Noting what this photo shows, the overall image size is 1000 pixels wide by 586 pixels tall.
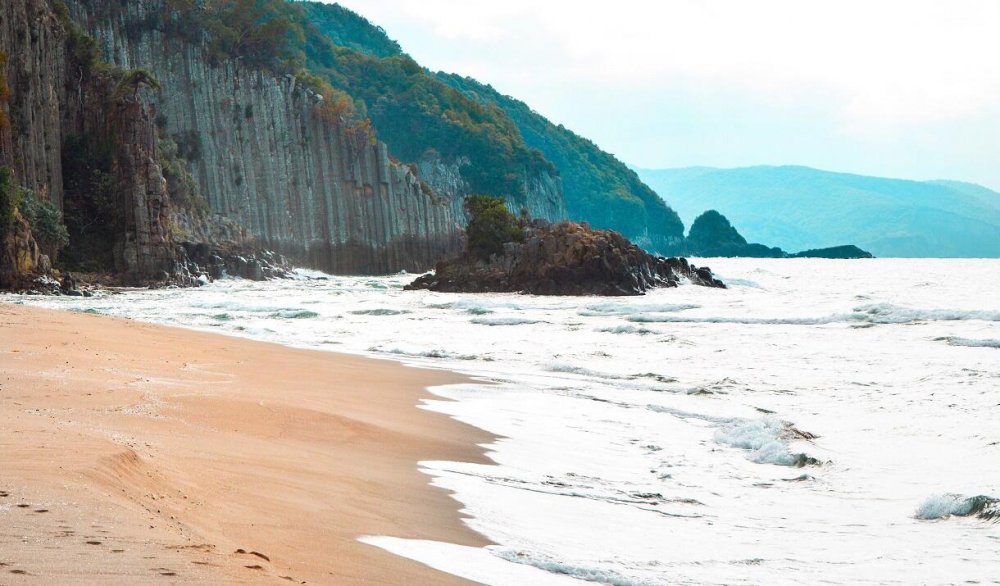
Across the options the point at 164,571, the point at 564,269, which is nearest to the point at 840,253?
the point at 564,269

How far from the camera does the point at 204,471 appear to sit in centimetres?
630

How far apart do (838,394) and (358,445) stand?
855cm

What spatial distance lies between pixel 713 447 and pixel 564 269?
3575 cm

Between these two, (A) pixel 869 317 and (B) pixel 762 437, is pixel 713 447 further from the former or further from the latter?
(A) pixel 869 317

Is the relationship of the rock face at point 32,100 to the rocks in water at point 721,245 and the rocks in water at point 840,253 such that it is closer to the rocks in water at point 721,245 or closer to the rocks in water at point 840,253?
the rocks in water at point 721,245

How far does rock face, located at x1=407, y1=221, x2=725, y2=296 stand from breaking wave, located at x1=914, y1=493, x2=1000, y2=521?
37.0 m

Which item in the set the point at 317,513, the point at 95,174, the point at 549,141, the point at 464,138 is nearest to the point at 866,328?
the point at 317,513

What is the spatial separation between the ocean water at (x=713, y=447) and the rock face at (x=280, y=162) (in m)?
35.5

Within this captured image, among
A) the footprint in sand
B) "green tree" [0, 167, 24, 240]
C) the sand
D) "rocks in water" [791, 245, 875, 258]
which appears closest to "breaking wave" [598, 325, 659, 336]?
the sand

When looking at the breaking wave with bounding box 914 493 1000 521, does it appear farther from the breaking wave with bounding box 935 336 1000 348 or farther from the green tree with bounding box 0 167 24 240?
the green tree with bounding box 0 167 24 240

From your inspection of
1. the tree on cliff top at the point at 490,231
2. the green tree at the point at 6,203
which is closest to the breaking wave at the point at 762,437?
the green tree at the point at 6,203

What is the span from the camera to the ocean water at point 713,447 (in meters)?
6.32

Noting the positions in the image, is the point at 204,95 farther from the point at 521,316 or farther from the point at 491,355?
the point at 491,355

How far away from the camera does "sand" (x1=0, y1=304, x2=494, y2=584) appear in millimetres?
4090
